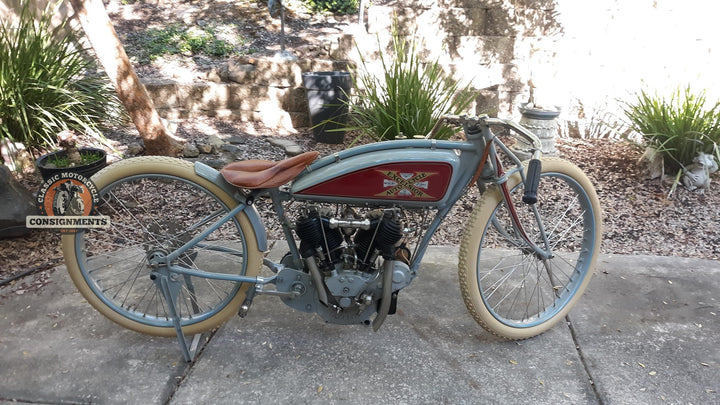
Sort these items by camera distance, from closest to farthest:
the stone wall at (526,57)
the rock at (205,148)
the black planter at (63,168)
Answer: the black planter at (63,168), the rock at (205,148), the stone wall at (526,57)

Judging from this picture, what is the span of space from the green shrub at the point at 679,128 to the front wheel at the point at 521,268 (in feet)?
5.19

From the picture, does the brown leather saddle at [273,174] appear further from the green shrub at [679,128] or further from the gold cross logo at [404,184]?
the green shrub at [679,128]

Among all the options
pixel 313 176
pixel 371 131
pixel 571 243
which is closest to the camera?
pixel 313 176

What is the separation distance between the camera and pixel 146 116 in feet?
13.7

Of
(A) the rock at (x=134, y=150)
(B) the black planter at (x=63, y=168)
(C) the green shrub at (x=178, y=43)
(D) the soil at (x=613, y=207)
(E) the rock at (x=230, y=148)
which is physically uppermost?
(C) the green shrub at (x=178, y=43)

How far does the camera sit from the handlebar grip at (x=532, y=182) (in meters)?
1.84

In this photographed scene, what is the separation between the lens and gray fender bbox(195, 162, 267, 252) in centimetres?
198

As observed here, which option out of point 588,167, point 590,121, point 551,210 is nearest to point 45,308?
point 551,210

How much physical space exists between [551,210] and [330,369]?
2454 millimetres

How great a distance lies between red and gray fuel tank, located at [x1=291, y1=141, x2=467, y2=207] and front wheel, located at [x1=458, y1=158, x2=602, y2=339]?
28 cm

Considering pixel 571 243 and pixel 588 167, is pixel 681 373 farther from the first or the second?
pixel 588 167

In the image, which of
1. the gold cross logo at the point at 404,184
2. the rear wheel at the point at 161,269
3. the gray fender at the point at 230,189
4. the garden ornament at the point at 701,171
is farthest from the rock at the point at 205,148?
the garden ornament at the point at 701,171

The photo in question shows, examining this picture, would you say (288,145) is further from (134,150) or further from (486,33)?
(486,33)

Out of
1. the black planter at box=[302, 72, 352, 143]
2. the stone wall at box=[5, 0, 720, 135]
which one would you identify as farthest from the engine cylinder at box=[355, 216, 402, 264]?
the stone wall at box=[5, 0, 720, 135]
